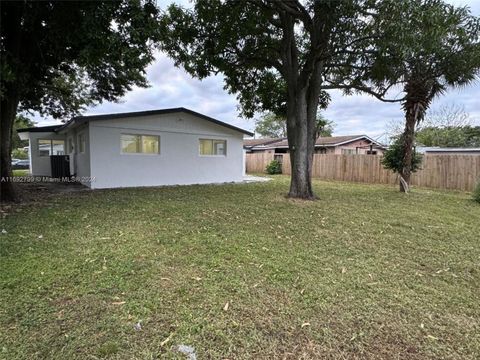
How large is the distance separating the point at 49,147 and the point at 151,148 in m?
9.38

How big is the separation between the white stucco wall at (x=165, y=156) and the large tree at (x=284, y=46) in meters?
3.32

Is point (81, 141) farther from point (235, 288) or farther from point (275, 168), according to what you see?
point (275, 168)

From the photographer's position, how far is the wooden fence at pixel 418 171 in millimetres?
11430

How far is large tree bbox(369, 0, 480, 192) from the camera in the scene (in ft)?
17.9

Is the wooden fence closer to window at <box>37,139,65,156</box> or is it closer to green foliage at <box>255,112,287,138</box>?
window at <box>37,139,65,156</box>

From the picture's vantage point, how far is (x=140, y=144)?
11.0 metres

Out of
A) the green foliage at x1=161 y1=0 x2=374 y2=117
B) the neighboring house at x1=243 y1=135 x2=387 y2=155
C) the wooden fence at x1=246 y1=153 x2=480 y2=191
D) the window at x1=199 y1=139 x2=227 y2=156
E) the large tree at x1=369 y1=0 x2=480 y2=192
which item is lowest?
the wooden fence at x1=246 y1=153 x2=480 y2=191

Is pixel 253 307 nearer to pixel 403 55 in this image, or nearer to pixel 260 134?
pixel 403 55

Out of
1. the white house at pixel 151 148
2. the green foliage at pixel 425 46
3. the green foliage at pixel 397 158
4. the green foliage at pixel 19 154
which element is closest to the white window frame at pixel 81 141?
the white house at pixel 151 148

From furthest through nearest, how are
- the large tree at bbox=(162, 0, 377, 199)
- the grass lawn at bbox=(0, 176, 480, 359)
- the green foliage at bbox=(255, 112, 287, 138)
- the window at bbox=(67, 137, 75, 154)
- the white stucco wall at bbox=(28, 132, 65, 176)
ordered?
the green foliage at bbox=(255, 112, 287, 138) < the white stucco wall at bbox=(28, 132, 65, 176) < the window at bbox=(67, 137, 75, 154) < the large tree at bbox=(162, 0, 377, 199) < the grass lawn at bbox=(0, 176, 480, 359)

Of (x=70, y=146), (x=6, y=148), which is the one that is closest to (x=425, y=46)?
(x=6, y=148)

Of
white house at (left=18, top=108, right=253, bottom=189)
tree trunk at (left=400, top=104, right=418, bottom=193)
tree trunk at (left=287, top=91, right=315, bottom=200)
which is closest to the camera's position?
tree trunk at (left=287, top=91, right=315, bottom=200)

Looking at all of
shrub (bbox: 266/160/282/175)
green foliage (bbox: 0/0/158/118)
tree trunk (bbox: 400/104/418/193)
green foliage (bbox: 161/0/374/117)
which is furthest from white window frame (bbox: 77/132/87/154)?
shrub (bbox: 266/160/282/175)

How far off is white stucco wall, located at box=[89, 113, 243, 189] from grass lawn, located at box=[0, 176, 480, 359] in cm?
468
